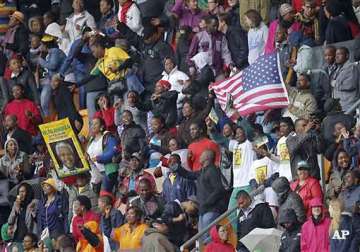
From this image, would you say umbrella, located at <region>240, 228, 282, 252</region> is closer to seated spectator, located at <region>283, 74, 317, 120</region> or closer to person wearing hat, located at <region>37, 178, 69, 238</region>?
seated spectator, located at <region>283, 74, 317, 120</region>

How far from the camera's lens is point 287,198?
26.2 meters

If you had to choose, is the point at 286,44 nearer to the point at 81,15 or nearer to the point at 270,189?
the point at 270,189

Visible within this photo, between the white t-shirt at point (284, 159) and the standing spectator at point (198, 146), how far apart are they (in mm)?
1266

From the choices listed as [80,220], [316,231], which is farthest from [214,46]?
[316,231]

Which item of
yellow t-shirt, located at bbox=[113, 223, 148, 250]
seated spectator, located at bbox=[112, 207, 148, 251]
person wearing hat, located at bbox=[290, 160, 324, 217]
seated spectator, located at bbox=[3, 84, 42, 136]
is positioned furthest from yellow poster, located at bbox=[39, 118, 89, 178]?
person wearing hat, located at bbox=[290, 160, 324, 217]

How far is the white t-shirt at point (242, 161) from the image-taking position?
92.9 ft

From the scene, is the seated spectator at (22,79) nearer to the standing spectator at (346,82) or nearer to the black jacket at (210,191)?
the black jacket at (210,191)

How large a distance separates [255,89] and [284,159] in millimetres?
2207

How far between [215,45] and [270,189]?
179 inches

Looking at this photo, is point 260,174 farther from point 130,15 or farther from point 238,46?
point 130,15

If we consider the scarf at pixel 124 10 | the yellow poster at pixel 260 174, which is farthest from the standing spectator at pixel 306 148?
the scarf at pixel 124 10

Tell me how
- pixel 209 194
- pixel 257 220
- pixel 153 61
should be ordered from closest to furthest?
pixel 257 220
pixel 209 194
pixel 153 61

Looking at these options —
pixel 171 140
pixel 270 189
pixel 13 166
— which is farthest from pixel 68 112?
pixel 270 189

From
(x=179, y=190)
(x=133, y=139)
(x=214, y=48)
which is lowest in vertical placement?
(x=179, y=190)
